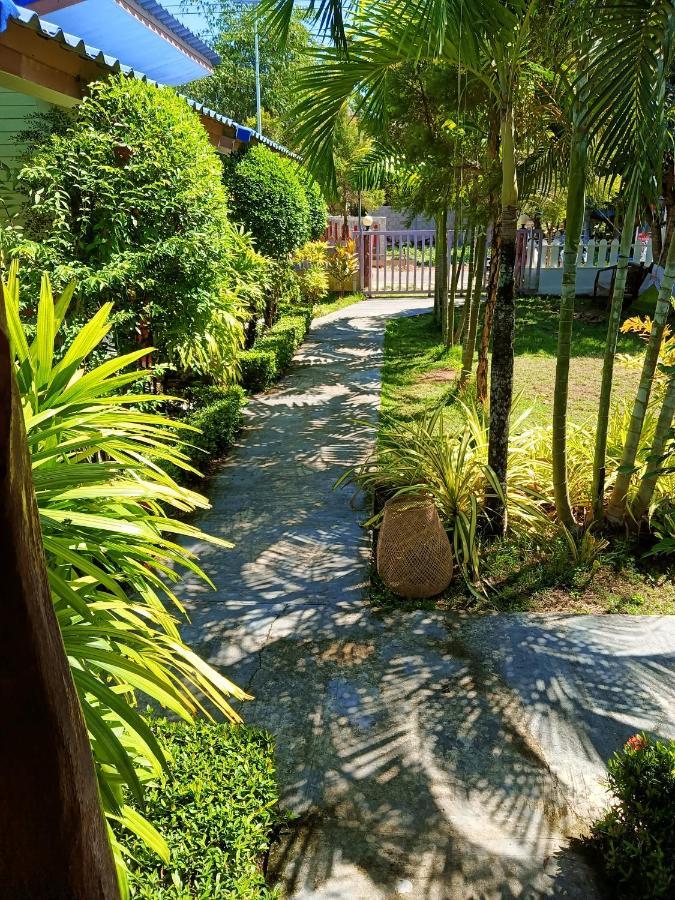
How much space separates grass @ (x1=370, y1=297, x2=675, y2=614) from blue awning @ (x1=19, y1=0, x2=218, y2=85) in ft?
17.4

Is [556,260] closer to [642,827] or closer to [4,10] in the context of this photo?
[4,10]

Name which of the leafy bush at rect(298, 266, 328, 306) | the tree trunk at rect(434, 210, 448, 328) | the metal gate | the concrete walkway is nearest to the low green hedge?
the concrete walkway

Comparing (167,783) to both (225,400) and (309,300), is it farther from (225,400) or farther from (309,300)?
(309,300)

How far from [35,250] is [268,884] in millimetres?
4123

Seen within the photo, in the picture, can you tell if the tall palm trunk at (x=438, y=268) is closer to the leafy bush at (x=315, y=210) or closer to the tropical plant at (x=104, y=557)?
the leafy bush at (x=315, y=210)

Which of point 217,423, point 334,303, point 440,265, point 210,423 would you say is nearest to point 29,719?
point 210,423

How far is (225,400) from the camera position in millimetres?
6742

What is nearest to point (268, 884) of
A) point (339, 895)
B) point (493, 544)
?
point (339, 895)

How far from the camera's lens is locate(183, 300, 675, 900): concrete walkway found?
2232 mm

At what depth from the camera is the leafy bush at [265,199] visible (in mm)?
10117

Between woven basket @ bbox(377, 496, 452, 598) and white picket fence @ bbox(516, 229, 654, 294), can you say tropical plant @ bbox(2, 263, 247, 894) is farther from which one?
white picket fence @ bbox(516, 229, 654, 294)

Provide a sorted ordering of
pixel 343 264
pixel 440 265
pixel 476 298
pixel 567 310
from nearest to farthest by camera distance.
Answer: pixel 567 310 < pixel 476 298 < pixel 440 265 < pixel 343 264

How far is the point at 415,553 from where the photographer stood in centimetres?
386

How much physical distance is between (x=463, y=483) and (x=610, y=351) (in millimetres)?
1277
